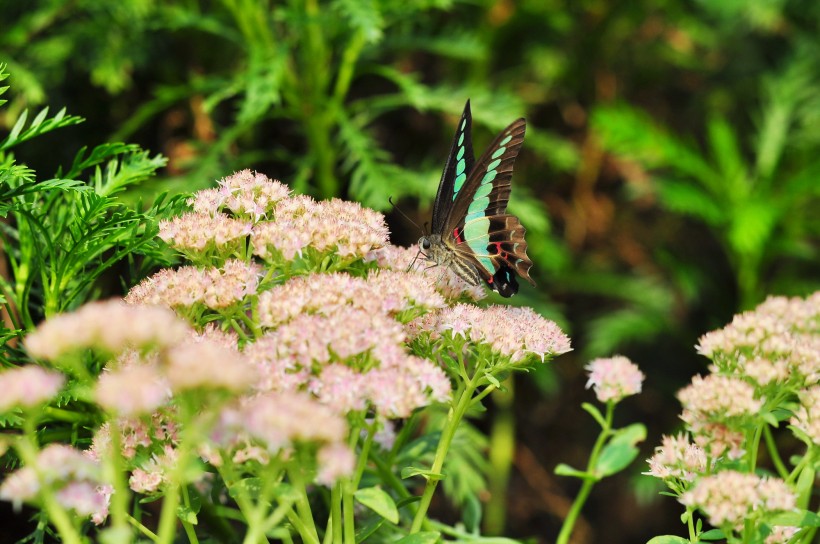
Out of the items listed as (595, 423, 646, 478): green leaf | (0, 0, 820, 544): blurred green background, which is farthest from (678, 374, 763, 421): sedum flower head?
(0, 0, 820, 544): blurred green background

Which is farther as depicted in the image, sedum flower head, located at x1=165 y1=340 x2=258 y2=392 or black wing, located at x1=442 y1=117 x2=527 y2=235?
black wing, located at x1=442 y1=117 x2=527 y2=235

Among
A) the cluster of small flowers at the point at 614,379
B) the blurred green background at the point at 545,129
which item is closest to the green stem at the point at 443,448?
the cluster of small flowers at the point at 614,379

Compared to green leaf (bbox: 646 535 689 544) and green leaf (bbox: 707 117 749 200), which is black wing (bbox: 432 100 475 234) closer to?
green leaf (bbox: 646 535 689 544)

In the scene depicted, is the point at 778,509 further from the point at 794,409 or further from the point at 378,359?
the point at 378,359

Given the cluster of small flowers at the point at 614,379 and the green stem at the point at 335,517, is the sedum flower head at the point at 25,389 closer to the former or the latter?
the green stem at the point at 335,517

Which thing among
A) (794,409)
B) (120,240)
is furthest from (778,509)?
(120,240)

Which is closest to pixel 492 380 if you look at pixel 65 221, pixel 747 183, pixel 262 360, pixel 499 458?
pixel 262 360

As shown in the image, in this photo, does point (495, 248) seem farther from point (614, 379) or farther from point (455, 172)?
point (614, 379)
